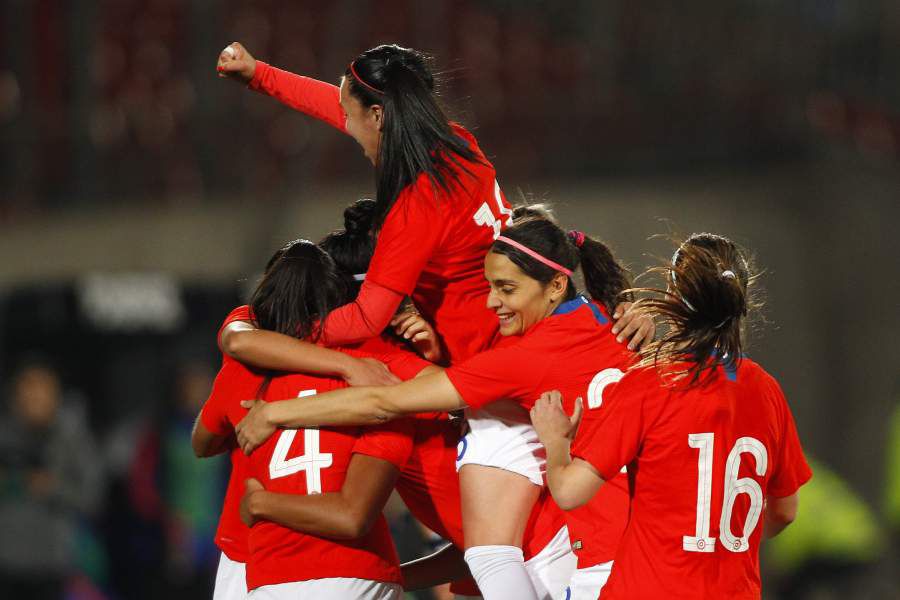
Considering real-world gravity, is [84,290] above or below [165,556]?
above

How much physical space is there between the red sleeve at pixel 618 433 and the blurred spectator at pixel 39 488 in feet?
20.0

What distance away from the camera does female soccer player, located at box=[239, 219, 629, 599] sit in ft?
11.9

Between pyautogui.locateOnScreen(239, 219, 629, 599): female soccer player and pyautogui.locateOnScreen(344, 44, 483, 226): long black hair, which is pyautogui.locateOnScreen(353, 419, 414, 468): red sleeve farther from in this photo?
pyautogui.locateOnScreen(344, 44, 483, 226): long black hair

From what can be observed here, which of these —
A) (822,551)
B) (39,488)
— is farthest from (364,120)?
(822,551)

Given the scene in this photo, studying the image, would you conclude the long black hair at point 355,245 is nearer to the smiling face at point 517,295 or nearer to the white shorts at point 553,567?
the smiling face at point 517,295

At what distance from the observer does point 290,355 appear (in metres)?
3.76

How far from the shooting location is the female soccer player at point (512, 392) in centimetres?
363

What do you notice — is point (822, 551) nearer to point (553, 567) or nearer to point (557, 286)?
point (553, 567)

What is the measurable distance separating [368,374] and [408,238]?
407mm

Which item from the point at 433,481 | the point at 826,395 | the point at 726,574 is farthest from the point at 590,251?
the point at 826,395

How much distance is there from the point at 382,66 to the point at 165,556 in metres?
6.26

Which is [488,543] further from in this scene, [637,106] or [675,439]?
[637,106]

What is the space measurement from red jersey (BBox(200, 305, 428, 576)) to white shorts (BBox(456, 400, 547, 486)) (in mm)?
240

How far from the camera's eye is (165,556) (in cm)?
938
